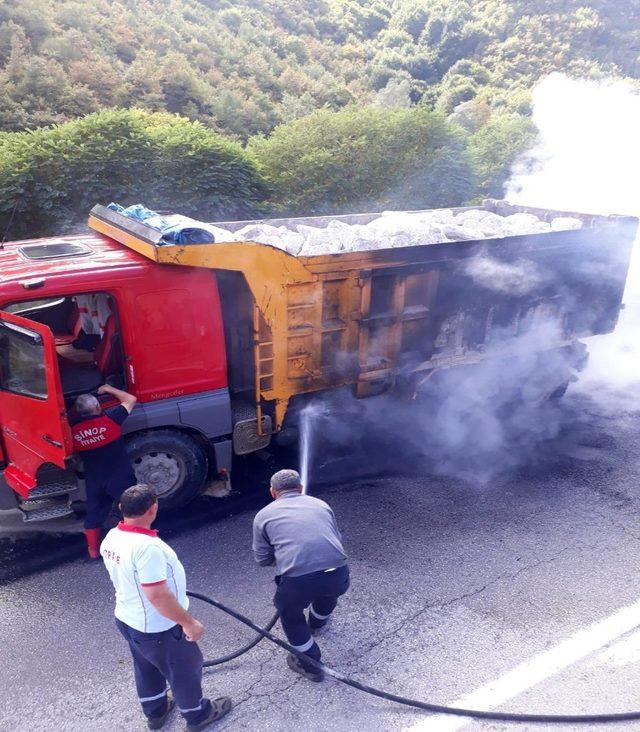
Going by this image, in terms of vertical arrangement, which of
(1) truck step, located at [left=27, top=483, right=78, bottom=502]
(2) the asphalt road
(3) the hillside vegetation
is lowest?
(2) the asphalt road

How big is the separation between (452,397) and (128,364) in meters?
3.72

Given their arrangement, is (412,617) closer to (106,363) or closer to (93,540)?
(93,540)

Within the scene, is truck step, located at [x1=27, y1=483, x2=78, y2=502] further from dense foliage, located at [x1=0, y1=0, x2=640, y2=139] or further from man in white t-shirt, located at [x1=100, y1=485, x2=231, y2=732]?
dense foliage, located at [x1=0, y1=0, x2=640, y2=139]

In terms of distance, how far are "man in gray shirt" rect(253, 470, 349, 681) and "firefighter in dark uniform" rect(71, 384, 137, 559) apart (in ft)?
5.53

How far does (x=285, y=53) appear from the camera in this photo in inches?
1222

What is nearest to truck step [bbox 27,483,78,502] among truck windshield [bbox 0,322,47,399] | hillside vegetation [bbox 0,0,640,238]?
truck windshield [bbox 0,322,47,399]

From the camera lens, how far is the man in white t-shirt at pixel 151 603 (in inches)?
110

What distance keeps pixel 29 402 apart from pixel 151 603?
224 centimetres

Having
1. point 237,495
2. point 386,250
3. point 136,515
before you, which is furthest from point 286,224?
point 136,515

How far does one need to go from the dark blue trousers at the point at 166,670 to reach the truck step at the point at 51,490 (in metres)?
2.09

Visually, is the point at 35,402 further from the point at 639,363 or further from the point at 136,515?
the point at 639,363

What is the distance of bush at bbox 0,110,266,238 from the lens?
31.8 feet

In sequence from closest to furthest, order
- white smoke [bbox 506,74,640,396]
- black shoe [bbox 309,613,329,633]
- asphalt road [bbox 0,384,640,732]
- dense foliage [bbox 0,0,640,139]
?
asphalt road [bbox 0,384,640,732]
black shoe [bbox 309,613,329,633]
white smoke [bbox 506,74,640,396]
dense foliage [bbox 0,0,640,139]

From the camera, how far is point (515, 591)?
4.36 meters
